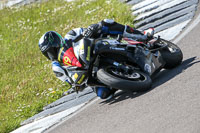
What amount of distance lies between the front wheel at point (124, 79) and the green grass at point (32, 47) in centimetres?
249

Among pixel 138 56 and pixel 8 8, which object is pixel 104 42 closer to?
pixel 138 56

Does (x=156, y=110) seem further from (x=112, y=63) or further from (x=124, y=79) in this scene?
(x=112, y=63)

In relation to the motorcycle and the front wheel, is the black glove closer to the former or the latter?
the motorcycle

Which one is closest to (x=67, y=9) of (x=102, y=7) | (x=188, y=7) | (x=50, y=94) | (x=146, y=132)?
(x=102, y=7)

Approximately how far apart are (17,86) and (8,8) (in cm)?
829

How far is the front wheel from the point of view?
21.3 ft

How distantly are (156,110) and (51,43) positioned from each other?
2.04 meters

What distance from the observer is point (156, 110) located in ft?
19.5

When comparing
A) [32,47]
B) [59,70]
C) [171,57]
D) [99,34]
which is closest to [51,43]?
[59,70]

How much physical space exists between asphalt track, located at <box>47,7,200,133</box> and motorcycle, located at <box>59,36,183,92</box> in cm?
26

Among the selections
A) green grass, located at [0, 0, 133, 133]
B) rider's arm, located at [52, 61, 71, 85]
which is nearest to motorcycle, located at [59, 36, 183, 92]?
rider's arm, located at [52, 61, 71, 85]

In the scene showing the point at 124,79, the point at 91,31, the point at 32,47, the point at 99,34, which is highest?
the point at 91,31

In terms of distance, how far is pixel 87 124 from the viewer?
21.9 ft

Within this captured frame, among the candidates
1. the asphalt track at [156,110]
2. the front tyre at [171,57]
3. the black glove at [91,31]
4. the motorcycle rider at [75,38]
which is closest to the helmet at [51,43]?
the motorcycle rider at [75,38]
